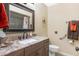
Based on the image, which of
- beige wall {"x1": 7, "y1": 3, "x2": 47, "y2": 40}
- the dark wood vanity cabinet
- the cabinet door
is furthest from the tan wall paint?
the cabinet door

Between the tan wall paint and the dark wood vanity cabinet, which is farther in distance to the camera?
the tan wall paint

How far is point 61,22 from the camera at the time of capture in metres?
1.62

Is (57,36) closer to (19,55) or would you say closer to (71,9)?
(71,9)

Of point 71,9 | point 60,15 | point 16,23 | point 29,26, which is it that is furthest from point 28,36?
point 71,9

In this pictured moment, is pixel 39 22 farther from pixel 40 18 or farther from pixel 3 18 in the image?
pixel 3 18

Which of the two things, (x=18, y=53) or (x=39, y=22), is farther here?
(x=39, y=22)

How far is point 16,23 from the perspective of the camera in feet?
5.76

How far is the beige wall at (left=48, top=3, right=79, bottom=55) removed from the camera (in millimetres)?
1579

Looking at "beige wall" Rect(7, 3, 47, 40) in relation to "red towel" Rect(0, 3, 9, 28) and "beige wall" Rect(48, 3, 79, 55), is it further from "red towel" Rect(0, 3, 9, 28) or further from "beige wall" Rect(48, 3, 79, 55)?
"red towel" Rect(0, 3, 9, 28)

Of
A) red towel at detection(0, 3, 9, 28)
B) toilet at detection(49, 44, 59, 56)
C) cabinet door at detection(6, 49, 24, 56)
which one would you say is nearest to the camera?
cabinet door at detection(6, 49, 24, 56)

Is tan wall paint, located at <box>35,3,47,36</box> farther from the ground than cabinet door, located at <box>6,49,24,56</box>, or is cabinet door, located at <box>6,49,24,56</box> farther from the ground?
tan wall paint, located at <box>35,3,47,36</box>

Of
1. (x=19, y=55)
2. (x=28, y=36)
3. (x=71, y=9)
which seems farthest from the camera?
(x=28, y=36)

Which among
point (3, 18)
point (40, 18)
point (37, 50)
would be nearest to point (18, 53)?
point (37, 50)

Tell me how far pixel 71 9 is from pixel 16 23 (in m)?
0.83
